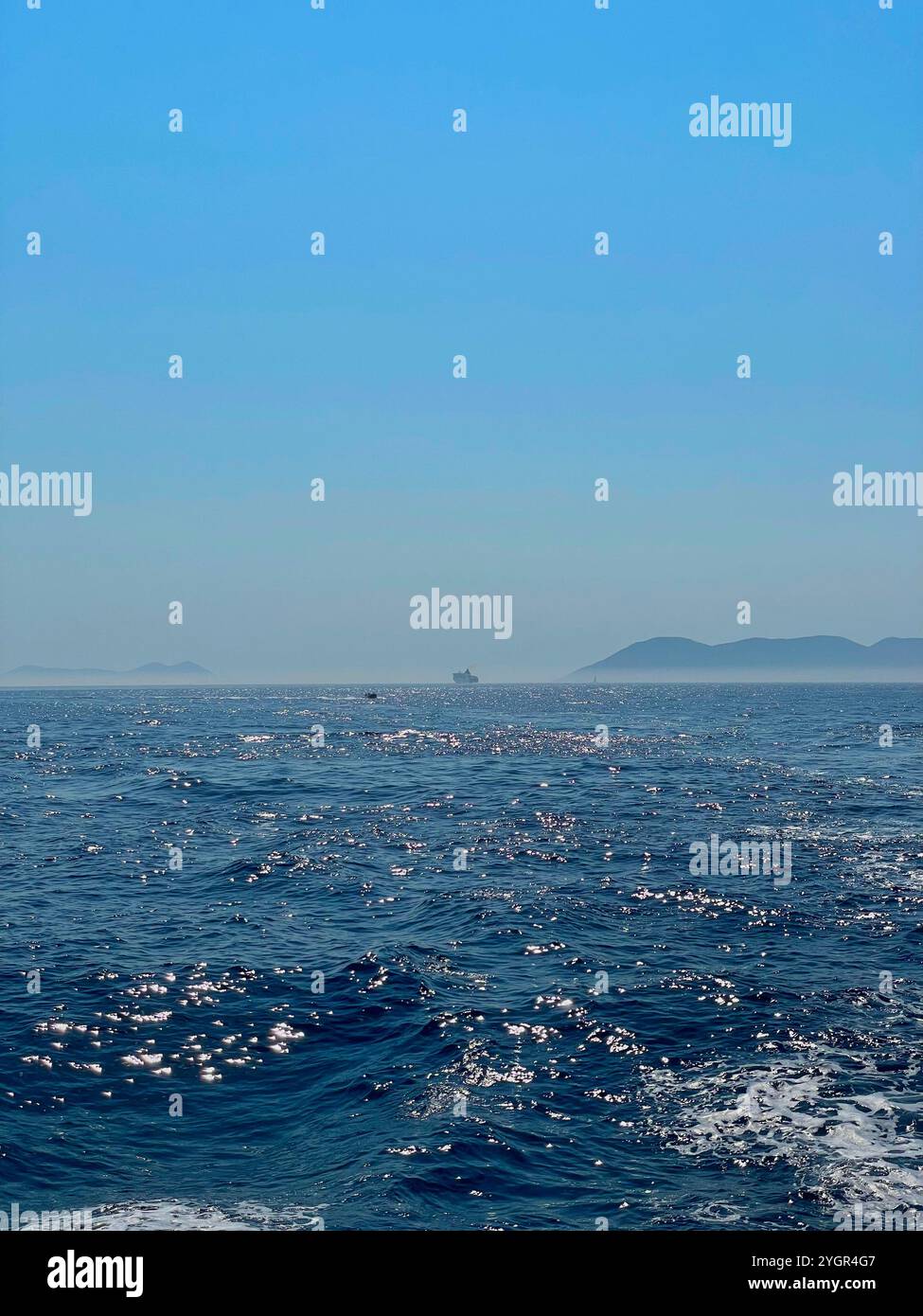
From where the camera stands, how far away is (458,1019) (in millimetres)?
24297

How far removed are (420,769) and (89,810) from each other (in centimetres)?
3031

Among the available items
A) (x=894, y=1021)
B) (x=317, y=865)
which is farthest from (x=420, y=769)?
(x=894, y=1021)

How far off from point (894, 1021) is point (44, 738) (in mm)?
108745

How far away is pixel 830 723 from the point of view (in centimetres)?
13562

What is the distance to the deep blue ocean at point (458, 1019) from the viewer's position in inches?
660

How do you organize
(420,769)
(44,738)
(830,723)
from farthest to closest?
(830,723)
(44,738)
(420,769)

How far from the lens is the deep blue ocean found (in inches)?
660
